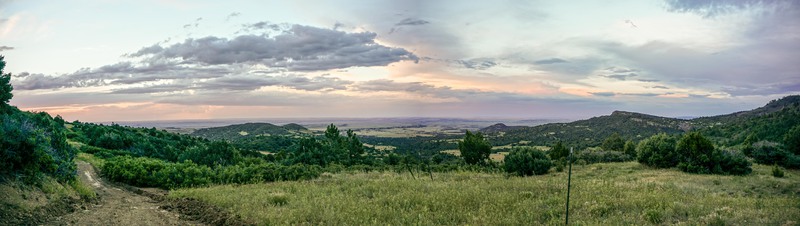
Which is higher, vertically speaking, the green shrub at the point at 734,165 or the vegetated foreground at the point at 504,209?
the vegetated foreground at the point at 504,209

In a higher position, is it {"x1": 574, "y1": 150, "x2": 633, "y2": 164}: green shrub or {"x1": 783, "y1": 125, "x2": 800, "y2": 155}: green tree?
{"x1": 783, "y1": 125, "x2": 800, "y2": 155}: green tree

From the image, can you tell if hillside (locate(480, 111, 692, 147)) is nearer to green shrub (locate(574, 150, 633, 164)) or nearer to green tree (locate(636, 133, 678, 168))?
green shrub (locate(574, 150, 633, 164))

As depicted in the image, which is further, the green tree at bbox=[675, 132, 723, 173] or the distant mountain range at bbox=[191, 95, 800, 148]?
the distant mountain range at bbox=[191, 95, 800, 148]

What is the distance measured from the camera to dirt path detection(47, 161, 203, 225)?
38.1 feet

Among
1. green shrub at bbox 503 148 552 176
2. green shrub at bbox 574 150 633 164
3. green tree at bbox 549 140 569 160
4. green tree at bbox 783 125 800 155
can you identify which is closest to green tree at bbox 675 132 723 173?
green shrub at bbox 503 148 552 176

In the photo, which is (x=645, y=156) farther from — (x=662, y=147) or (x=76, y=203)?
(x=76, y=203)

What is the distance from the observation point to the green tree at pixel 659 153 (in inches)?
1538

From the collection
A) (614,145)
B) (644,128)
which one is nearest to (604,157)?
(614,145)

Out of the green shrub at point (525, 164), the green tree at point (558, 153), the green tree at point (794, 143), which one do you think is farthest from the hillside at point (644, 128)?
the green shrub at point (525, 164)

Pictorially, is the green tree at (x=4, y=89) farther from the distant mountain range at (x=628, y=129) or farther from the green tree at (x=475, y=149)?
the distant mountain range at (x=628, y=129)

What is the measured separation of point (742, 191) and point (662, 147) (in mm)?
18813

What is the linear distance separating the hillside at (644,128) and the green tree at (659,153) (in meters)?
45.3

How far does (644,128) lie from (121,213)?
429 feet

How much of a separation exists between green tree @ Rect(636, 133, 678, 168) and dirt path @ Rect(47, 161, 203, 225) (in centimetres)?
4122
